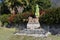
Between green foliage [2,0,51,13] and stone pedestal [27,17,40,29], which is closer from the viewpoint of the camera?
stone pedestal [27,17,40,29]

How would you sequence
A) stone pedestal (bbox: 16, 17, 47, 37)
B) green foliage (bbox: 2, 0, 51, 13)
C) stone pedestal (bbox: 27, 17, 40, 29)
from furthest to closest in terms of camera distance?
green foliage (bbox: 2, 0, 51, 13)
stone pedestal (bbox: 27, 17, 40, 29)
stone pedestal (bbox: 16, 17, 47, 37)

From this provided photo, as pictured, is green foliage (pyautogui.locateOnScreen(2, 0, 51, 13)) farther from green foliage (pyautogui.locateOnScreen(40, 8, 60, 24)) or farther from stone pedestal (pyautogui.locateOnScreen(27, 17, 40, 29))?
green foliage (pyautogui.locateOnScreen(40, 8, 60, 24))

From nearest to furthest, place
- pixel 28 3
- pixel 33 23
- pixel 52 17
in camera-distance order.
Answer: pixel 52 17, pixel 33 23, pixel 28 3

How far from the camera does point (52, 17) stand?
1752cm

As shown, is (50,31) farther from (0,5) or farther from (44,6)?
(0,5)

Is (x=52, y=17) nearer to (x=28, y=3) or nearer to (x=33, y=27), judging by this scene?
(x=33, y=27)

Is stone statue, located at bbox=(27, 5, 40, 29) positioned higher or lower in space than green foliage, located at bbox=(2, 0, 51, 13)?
lower

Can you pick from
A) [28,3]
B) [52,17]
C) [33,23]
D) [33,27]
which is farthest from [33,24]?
[28,3]

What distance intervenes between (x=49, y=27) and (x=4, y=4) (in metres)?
8.96

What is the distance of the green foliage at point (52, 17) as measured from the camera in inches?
680

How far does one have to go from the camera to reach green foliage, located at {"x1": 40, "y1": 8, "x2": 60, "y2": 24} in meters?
17.3

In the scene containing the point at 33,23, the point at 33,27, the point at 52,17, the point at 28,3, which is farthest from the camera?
the point at 28,3

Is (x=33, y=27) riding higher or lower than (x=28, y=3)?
lower

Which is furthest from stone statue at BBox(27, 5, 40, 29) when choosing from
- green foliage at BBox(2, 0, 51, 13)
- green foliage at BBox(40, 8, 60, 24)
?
green foliage at BBox(2, 0, 51, 13)
